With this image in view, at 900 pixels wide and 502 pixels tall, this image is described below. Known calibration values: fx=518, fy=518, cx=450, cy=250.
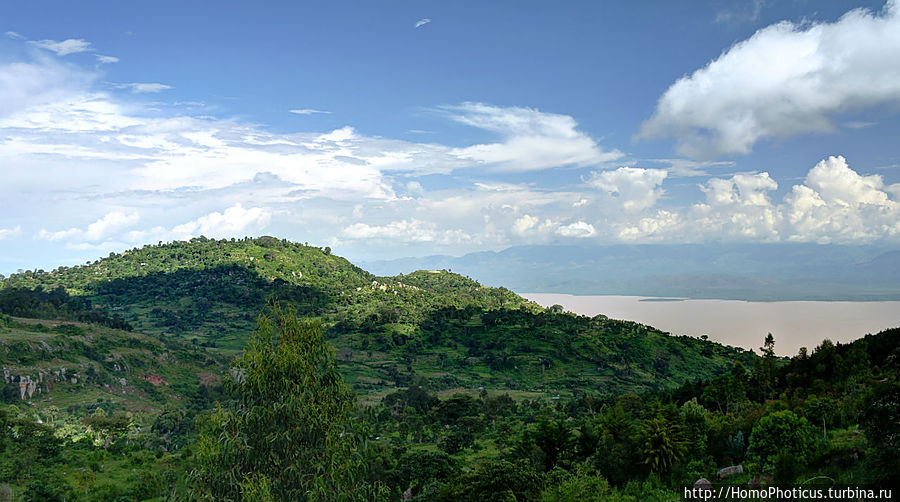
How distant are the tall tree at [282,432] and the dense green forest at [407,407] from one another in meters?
0.07

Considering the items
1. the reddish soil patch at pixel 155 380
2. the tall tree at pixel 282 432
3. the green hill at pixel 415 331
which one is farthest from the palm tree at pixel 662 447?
the reddish soil patch at pixel 155 380

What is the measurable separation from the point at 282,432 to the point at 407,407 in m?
61.9

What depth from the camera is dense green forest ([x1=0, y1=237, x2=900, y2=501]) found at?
1670 cm

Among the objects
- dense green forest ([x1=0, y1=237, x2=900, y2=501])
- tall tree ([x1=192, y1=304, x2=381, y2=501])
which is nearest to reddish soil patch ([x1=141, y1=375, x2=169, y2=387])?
dense green forest ([x1=0, y1=237, x2=900, y2=501])

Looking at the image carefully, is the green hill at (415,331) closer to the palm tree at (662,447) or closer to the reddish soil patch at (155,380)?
the reddish soil patch at (155,380)

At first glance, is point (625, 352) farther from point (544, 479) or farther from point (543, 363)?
point (544, 479)

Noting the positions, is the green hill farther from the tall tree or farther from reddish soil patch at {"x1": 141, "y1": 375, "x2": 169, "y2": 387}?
the tall tree

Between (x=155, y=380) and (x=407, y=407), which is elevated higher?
(x=155, y=380)

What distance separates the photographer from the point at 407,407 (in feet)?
248

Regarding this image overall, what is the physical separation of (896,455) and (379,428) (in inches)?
2264

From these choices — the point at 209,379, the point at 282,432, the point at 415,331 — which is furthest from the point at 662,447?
the point at 415,331

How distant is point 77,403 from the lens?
75.6 m

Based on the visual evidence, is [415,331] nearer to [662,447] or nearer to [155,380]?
[155,380]

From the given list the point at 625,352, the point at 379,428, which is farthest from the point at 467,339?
the point at 379,428
